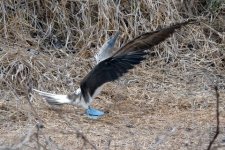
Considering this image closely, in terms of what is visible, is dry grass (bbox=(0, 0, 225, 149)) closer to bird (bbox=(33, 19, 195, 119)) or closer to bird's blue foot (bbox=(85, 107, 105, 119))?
bird's blue foot (bbox=(85, 107, 105, 119))

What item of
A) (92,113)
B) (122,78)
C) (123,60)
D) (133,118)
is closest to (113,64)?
(123,60)

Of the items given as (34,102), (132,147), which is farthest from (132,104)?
(132,147)

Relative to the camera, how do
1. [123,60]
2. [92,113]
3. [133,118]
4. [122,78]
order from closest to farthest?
[123,60] < [92,113] < [133,118] < [122,78]

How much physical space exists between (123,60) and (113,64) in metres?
0.10

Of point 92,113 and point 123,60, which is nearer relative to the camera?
point 123,60

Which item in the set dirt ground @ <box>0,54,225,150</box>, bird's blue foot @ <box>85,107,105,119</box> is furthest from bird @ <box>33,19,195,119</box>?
dirt ground @ <box>0,54,225,150</box>

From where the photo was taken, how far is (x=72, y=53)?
6539mm

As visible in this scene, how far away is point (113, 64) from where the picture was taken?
4.41 meters

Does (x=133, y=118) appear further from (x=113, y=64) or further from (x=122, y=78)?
(x=122, y=78)

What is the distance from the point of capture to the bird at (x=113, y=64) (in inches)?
163

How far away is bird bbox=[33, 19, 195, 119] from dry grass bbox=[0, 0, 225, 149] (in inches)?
7.8

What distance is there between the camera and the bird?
414 cm

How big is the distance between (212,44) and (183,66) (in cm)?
53

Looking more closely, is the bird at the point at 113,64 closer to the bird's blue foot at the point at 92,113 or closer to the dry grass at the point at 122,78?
the bird's blue foot at the point at 92,113
